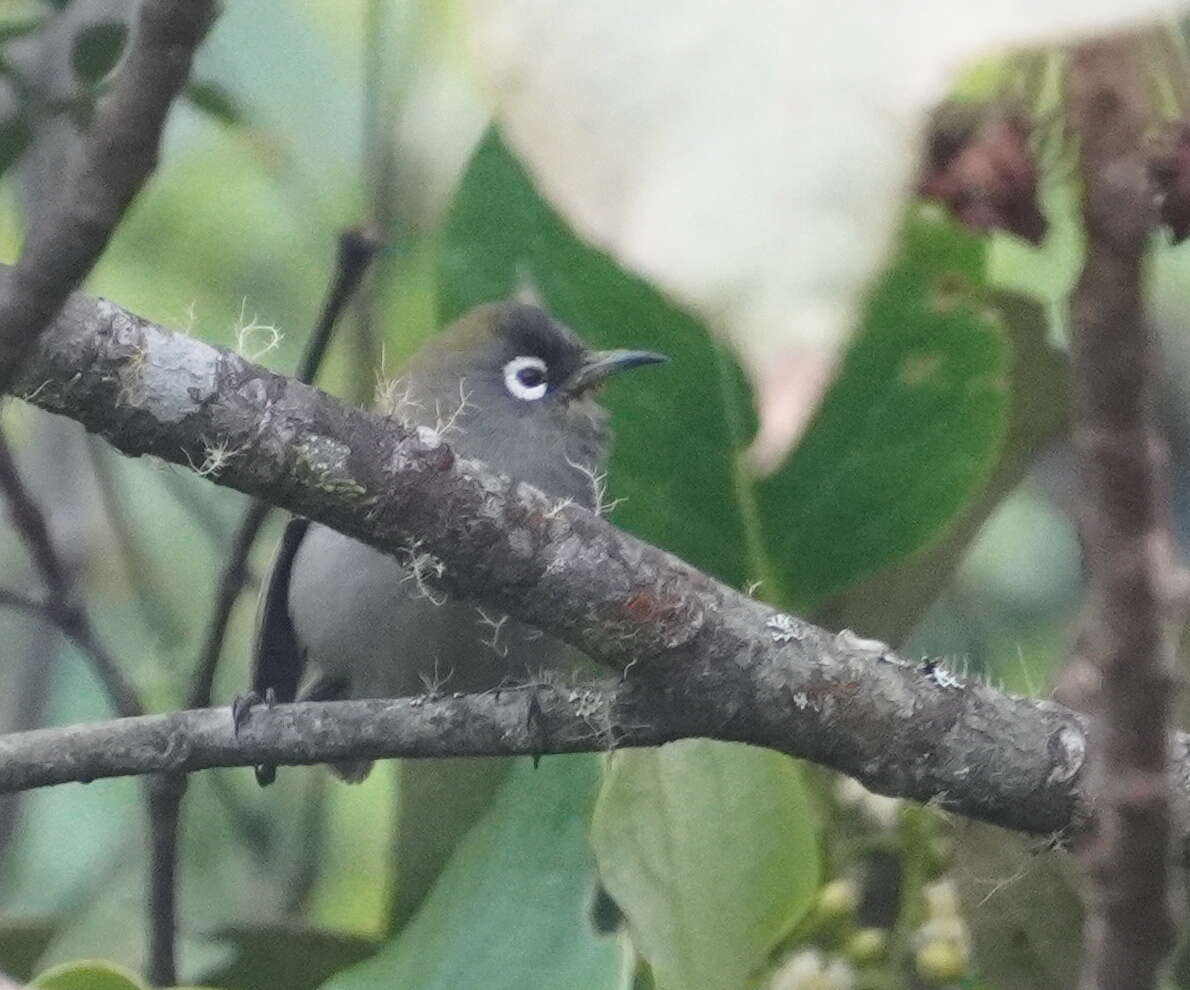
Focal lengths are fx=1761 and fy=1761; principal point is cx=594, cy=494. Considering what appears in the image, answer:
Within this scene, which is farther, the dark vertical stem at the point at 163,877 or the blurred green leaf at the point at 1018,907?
the dark vertical stem at the point at 163,877

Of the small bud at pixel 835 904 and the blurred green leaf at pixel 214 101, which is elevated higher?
the blurred green leaf at pixel 214 101

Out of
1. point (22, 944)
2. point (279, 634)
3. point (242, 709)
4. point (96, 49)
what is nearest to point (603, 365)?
point (279, 634)

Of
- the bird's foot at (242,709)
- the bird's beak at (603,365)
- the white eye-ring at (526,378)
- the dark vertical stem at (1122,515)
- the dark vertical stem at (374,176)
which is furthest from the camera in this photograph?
the dark vertical stem at (374,176)

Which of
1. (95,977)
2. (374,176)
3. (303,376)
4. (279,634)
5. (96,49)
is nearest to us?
(95,977)

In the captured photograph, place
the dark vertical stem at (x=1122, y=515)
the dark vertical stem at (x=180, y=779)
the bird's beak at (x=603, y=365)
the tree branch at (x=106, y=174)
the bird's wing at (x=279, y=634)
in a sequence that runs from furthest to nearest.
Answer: the bird's wing at (x=279, y=634)
the bird's beak at (x=603, y=365)
the dark vertical stem at (x=180, y=779)
the tree branch at (x=106, y=174)
the dark vertical stem at (x=1122, y=515)

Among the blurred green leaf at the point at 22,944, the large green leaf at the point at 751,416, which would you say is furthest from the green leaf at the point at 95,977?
the blurred green leaf at the point at 22,944

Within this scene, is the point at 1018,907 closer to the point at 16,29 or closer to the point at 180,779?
the point at 180,779

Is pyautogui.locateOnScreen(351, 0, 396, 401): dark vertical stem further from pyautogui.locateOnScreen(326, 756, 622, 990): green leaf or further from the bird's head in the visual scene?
pyautogui.locateOnScreen(326, 756, 622, 990): green leaf

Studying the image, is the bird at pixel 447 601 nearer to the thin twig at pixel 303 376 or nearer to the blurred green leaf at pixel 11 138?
the thin twig at pixel 303 376
